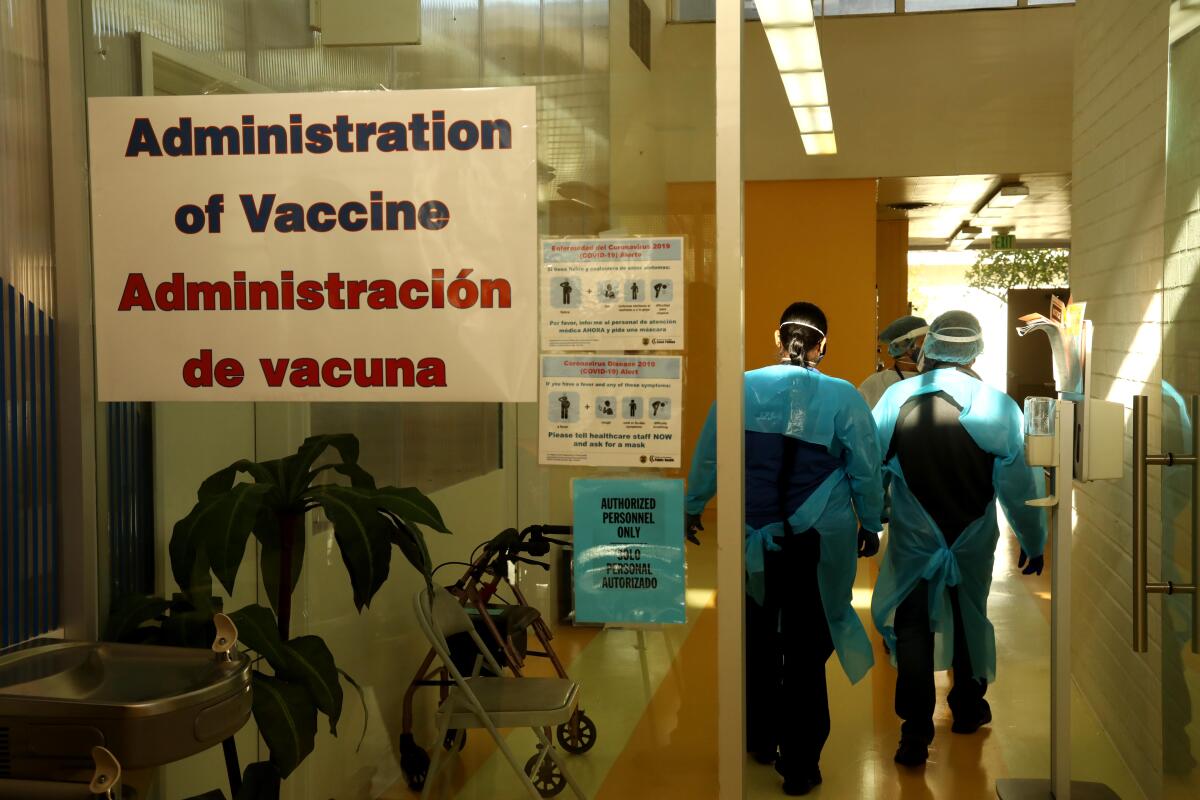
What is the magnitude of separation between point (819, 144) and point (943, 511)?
4.56m

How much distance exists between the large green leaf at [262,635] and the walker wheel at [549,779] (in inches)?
24.3

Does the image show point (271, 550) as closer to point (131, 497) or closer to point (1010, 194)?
point (131, 497)

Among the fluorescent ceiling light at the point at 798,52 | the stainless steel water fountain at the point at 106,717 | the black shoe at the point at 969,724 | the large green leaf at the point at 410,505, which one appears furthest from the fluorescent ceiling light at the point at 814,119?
the stainless steel water fountain at the point at 106,717

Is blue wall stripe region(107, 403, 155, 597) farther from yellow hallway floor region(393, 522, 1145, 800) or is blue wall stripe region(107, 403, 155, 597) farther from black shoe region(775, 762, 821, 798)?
black shoe region(775, 762, 821, 798)

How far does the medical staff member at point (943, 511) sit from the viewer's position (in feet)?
14.4

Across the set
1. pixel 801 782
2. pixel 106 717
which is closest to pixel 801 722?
pixel 801 782

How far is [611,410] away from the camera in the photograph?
8.07 feet

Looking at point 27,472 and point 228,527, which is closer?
point 228,527

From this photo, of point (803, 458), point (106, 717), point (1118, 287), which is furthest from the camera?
point (1118, 287)

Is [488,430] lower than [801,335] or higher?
lower

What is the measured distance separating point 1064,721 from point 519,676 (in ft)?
5.77

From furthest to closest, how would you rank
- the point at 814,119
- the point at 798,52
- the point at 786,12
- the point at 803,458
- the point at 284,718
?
1. the point at 814,119
2. the point at 798,52
3. the point at 786,12
4. the point at 803,458
5. the point at 284,718

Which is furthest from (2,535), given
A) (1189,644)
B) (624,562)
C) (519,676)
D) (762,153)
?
(762,153)

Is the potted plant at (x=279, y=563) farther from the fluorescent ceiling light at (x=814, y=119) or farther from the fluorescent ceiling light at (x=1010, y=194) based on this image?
the fluorescent ceiling light at (x=1010, y=194)
